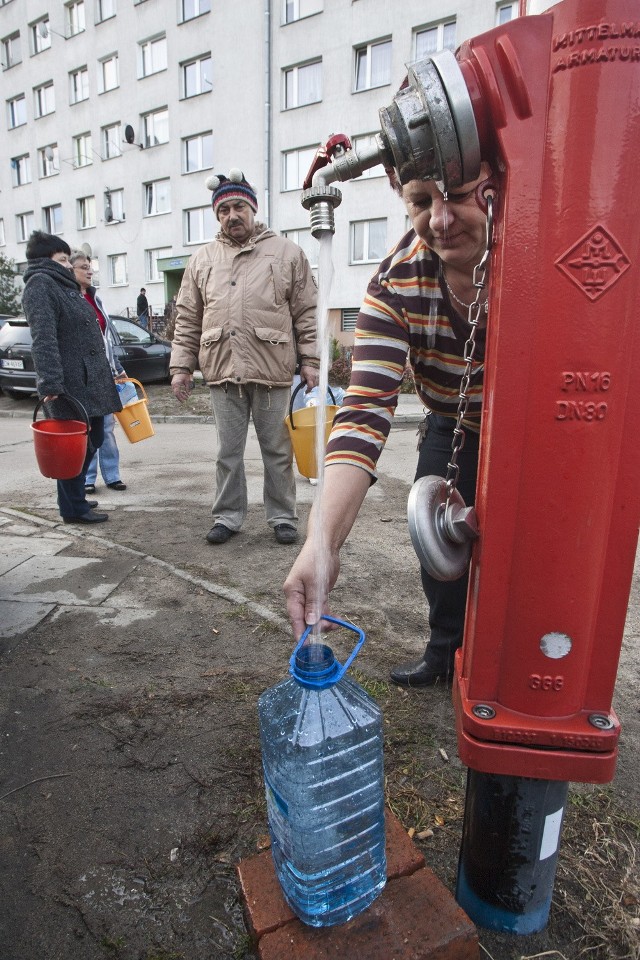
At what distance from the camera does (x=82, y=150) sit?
89.5 ft

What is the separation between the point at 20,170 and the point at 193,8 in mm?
12745

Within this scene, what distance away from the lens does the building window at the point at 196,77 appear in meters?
22.6

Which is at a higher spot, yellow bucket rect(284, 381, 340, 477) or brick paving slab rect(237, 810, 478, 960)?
yellow bucket rect(284, 381, 340, 477)

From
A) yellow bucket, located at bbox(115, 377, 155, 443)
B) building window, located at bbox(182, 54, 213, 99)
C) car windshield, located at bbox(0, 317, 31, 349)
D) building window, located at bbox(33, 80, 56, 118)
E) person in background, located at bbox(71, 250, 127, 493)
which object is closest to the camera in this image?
person in background, located at bbox(71, 250, 127, 493)

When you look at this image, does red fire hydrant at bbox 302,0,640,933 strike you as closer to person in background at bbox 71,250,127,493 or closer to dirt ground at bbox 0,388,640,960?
dirt ground at bbox 0,388,640,960

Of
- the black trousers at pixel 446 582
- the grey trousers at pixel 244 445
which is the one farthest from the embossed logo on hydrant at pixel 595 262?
the grey trousers at pixel 244 445

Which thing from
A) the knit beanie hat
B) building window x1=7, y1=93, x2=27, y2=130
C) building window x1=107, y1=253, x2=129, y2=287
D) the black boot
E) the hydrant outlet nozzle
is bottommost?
the black boot

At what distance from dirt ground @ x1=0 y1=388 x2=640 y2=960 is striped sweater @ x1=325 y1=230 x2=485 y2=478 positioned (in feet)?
3.57

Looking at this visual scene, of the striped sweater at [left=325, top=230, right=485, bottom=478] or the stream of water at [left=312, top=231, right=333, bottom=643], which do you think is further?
the striped sweater at [left=325, top=230, right=485, bottom=478]

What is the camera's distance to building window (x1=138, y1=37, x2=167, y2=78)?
2372 cm

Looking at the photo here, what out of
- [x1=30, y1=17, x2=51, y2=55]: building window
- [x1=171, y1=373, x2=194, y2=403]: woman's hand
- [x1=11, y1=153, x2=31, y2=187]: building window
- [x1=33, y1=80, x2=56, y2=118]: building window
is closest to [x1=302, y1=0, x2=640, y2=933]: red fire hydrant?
[x1=171, y1=373, x2=194, y2=403]: woman's hand

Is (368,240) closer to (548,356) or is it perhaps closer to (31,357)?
(31,357)

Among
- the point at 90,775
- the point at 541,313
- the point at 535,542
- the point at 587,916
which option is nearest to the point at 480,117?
the point at 541,313

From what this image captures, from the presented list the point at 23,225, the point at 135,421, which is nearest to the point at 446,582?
the point at 135,421
